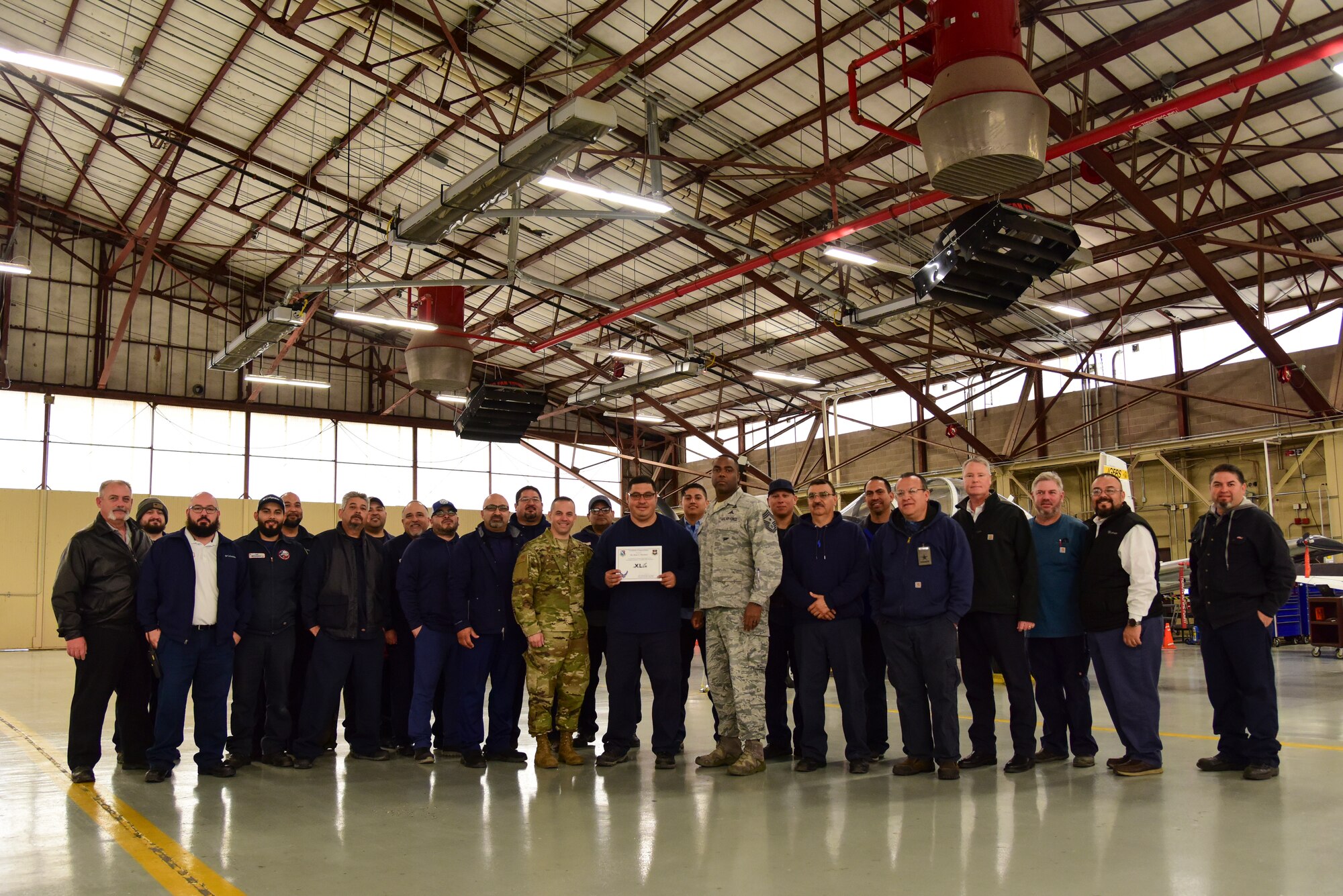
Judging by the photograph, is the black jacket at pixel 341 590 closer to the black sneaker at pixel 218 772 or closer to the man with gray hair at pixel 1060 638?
the black sneaker at pixel 218 772

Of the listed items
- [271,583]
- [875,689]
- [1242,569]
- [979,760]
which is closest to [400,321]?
[271,583]

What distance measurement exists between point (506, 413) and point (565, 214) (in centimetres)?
661

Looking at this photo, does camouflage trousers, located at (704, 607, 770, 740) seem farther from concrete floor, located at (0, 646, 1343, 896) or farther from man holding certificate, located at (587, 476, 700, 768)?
concrete floor, located at (0, 646, 1343, 896)

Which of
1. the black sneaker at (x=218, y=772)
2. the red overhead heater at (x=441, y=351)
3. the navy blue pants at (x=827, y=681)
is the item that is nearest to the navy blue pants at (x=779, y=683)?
the navy blue pants at (x=827, y=681)

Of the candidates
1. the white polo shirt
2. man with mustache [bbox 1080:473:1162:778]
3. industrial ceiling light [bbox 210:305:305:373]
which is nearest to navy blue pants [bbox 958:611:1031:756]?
man with mustache [bbox 1080:473:1162:778]

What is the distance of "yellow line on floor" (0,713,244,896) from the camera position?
3.56 metres

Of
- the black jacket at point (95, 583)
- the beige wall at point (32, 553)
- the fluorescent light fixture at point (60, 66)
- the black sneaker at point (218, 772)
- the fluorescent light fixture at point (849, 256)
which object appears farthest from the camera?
the beige wall at point (32, 553)

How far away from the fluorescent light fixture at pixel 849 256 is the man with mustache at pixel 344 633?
8.43 m

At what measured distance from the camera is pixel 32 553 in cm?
2225

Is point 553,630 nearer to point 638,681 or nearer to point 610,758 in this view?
point 638,681

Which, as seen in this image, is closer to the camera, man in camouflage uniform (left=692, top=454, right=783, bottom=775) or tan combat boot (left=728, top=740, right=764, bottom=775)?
tan combat boot (left=728, top=740, right=764, bottom=775)

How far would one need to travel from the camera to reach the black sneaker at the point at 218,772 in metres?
5.79

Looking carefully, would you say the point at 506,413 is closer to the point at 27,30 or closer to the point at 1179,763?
the point at 27,30

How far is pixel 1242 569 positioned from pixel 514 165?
7.21 meters
